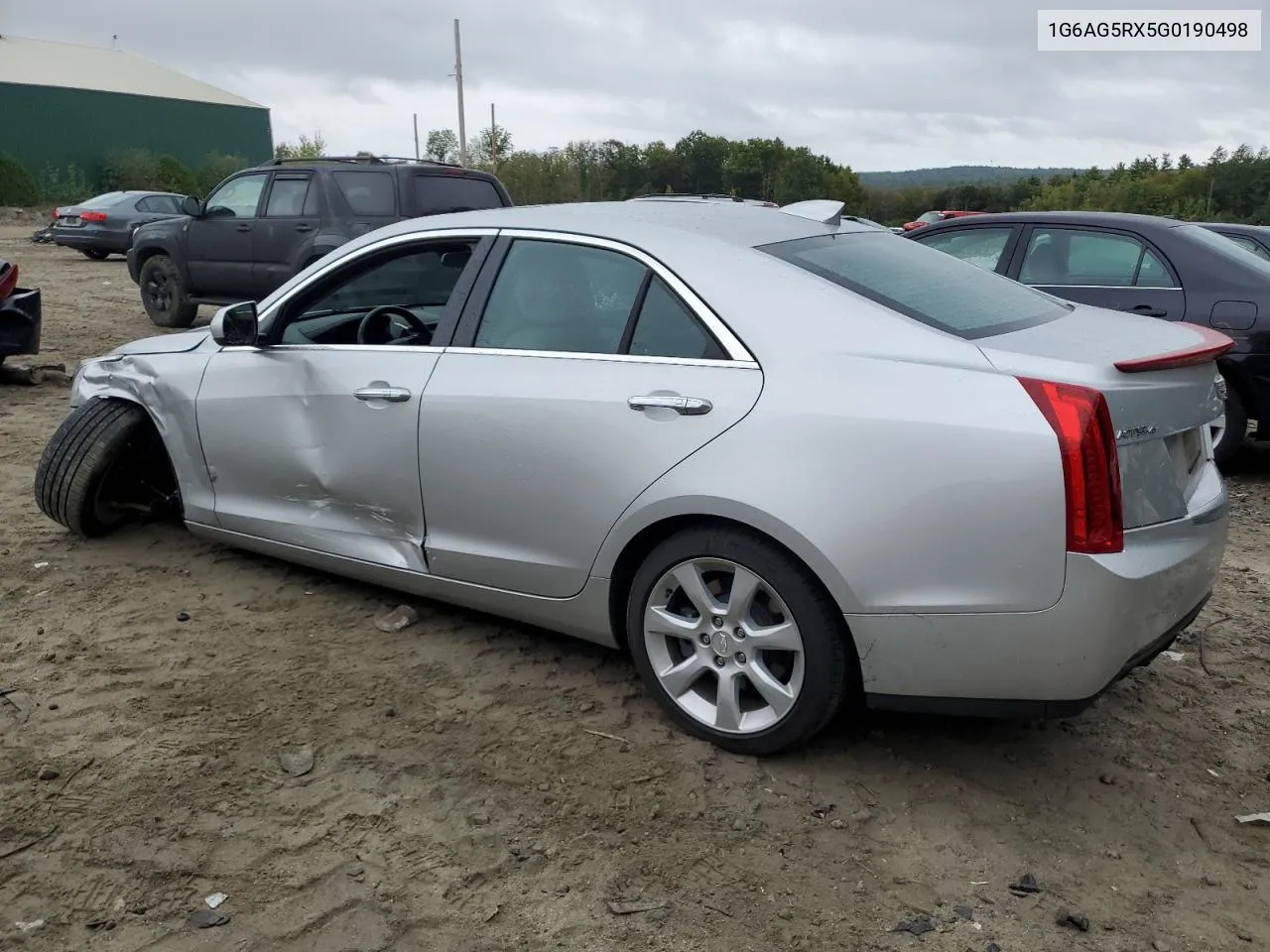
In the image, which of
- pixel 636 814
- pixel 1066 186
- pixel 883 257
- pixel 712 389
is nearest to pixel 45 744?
pixel 636 814

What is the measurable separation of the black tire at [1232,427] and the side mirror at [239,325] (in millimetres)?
5253

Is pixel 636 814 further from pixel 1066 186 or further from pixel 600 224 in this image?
pixel 1066 186

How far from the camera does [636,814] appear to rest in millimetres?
2977

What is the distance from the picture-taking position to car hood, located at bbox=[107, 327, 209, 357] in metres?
4.70

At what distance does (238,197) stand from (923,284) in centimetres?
1015

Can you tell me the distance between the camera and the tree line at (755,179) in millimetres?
35281

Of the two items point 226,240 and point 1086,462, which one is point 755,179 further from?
point 1086,462

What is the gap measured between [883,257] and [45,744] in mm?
2957

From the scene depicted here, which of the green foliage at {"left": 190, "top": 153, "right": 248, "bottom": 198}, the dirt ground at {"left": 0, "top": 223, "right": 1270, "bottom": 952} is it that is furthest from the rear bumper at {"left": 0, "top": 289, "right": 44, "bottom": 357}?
the green foliage at {"left": 190, "top": 153, "right": 248, "bottom": 198}

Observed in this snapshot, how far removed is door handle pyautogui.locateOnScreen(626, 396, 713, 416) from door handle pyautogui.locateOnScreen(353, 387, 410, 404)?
958 mm

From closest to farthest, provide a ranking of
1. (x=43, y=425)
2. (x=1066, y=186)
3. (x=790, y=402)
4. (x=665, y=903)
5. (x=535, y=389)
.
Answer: (x=665, y=903) < (x=790, y=402) < (x=535, y=389) < (x=43, y=425) < (x=1066, y=186)

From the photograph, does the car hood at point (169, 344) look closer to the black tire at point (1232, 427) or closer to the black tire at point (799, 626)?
the black tire at point (799, 626)

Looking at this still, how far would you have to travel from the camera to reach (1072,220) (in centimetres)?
699

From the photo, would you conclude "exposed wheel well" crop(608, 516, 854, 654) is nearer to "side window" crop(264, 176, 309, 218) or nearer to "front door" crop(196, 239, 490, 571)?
"front door" crop(196, 239, 490, 571)
